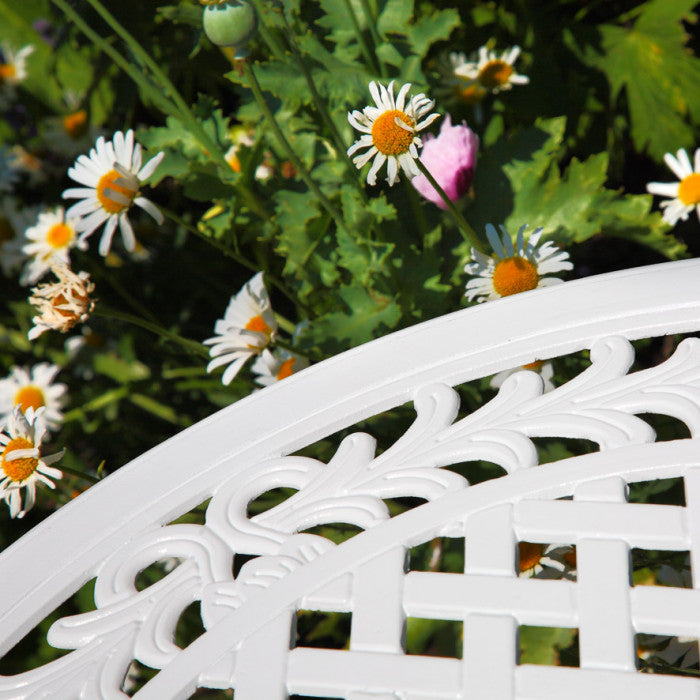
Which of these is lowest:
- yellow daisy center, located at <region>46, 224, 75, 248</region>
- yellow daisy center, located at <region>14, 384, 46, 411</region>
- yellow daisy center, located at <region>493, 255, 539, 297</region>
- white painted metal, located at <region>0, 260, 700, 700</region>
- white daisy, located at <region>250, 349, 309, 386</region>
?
white painted metal, located at <region>0, 260, 700, 700</region>

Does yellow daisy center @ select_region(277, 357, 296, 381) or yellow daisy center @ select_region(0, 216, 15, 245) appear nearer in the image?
yellow daisy center @ select_region(277, 357, 296, 381)

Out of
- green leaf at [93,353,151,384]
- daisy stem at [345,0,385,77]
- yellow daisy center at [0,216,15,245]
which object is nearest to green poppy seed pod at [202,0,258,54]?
daisy stem at [345,0,385,77]

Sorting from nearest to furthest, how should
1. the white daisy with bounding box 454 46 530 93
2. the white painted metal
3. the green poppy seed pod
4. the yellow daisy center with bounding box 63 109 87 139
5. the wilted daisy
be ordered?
1. the white painted metal
2. the green poppy seed pod
3. the wilted daisy
4. the white daisy with bounding box 454 46 530 93
5. the yellow daisy center with bounding box 63 109 87 139

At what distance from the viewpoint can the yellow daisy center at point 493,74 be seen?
124cm

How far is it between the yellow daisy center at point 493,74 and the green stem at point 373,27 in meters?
0.23

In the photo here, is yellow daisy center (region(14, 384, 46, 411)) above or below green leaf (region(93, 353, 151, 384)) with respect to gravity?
below

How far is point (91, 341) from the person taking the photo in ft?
5.12

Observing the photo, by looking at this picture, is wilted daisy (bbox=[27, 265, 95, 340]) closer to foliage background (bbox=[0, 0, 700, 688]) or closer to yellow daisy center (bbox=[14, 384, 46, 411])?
foliage background (bbox=[0, 0, 700, 688])

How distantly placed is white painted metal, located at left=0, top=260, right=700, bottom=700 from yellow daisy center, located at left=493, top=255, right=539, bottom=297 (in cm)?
16

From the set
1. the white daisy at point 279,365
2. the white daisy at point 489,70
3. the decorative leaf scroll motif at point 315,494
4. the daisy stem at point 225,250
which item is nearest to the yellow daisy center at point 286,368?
the white daisy at point 279,365

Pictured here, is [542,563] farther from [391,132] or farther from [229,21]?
[229,21]

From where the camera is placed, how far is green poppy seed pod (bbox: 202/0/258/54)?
750 mm

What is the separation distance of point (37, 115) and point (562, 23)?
110cm

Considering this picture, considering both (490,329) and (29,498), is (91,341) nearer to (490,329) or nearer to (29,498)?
(29,498)
